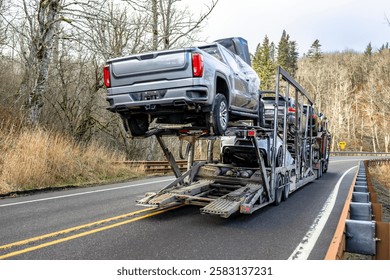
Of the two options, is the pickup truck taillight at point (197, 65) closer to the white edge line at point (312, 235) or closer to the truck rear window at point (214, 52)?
the truck rear window at point (214, 52)

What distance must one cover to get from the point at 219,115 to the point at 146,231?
2225 mm

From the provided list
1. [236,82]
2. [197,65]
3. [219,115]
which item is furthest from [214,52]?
[219,115]

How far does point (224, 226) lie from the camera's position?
5.43m

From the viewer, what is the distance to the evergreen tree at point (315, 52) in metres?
84.6

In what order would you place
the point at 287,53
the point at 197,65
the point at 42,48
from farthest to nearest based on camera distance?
1. the point at 287,53
2. the point at 42,48
3. the point at 197,65

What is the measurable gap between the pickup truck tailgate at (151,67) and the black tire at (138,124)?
0.91 metres

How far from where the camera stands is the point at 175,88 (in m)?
5.16

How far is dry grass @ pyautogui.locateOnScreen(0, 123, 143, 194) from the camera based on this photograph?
8930mm

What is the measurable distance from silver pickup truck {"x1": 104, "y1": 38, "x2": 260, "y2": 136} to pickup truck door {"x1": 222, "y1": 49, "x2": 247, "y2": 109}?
2 cm

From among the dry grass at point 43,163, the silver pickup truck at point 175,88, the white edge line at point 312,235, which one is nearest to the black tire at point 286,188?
the white edge line at point 312,235

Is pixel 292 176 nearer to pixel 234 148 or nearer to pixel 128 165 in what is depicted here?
pixel 234 148

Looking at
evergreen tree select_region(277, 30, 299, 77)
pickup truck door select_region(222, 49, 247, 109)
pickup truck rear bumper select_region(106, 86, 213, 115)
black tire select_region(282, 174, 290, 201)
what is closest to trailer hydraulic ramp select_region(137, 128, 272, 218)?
pickup truck door select_region(222, 49, 247, 109)

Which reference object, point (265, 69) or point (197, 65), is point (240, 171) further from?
point (265, 69)
